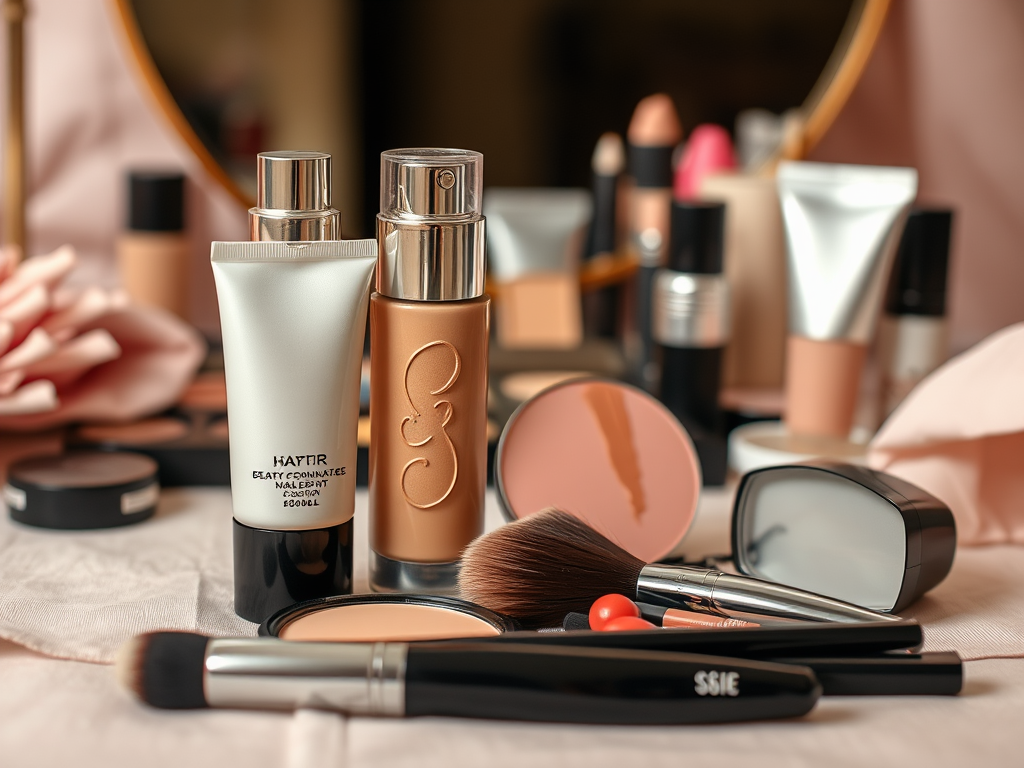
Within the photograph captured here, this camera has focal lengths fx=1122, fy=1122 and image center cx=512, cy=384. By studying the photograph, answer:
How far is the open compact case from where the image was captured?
1.63ft

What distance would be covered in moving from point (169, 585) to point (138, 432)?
216 mm

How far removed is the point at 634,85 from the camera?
94 cm

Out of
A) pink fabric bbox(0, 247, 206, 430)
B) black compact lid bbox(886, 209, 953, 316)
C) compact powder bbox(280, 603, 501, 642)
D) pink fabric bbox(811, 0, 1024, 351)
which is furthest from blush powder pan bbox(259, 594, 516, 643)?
pink fabric bbox(811, 0, 1024, 351)

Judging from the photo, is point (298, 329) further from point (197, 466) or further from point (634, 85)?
point (634, 85)

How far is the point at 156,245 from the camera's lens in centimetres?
87

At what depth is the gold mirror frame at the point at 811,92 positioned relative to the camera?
0.91m

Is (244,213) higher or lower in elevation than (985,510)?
higher

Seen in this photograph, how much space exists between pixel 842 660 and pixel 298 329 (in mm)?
242

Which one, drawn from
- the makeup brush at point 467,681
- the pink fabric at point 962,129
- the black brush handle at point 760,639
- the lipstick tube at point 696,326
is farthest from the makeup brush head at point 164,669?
the pink fabric at point 962,129

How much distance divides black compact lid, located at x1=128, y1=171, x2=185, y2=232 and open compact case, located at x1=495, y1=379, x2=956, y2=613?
0.43 meters

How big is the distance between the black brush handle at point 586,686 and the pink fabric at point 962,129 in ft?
2.23

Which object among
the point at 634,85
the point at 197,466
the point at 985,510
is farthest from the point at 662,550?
the point at 634,85

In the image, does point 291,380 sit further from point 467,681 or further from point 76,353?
point 76,353

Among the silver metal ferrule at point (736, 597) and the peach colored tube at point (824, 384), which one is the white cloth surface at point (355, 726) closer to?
the silver metal ferrule at point (736, 597)
